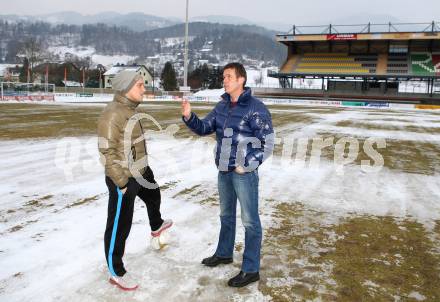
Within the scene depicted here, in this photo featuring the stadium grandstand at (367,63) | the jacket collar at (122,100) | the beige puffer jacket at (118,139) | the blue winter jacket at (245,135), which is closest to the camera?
the beige puffer jacket at (118,139)

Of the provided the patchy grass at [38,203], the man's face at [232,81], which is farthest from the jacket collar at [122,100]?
the patchy grass at [38,203]

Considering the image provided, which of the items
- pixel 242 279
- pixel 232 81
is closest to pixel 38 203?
pixel 242 279

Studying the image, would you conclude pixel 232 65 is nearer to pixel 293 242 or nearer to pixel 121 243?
pixel 121 243

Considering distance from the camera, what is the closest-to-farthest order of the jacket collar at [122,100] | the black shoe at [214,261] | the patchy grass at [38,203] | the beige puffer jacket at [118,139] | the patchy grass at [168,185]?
the beige puffer jacket at [118,139]
the jacket collar at [122,100]
the black shoe at [214,261]
the patchy grass at [38,203]
the patchy grass at [168,185]

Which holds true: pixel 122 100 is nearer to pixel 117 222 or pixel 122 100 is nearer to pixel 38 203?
pixel 117 222

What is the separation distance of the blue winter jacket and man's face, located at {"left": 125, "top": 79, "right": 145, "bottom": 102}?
31.1 inches

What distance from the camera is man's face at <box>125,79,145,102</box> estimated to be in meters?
3.22

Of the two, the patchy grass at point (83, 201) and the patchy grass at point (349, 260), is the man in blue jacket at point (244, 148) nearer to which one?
the patchy grass at point (349, 260)

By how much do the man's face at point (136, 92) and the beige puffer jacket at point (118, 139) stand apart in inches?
1.5

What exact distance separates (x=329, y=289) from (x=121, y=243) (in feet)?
6.09

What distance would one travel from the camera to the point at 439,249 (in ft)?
13.9

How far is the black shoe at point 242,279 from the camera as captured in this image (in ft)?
Answer: 10.9

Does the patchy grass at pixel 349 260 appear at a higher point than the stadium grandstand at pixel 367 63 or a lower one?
lower

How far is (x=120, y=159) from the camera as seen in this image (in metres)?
3.14
